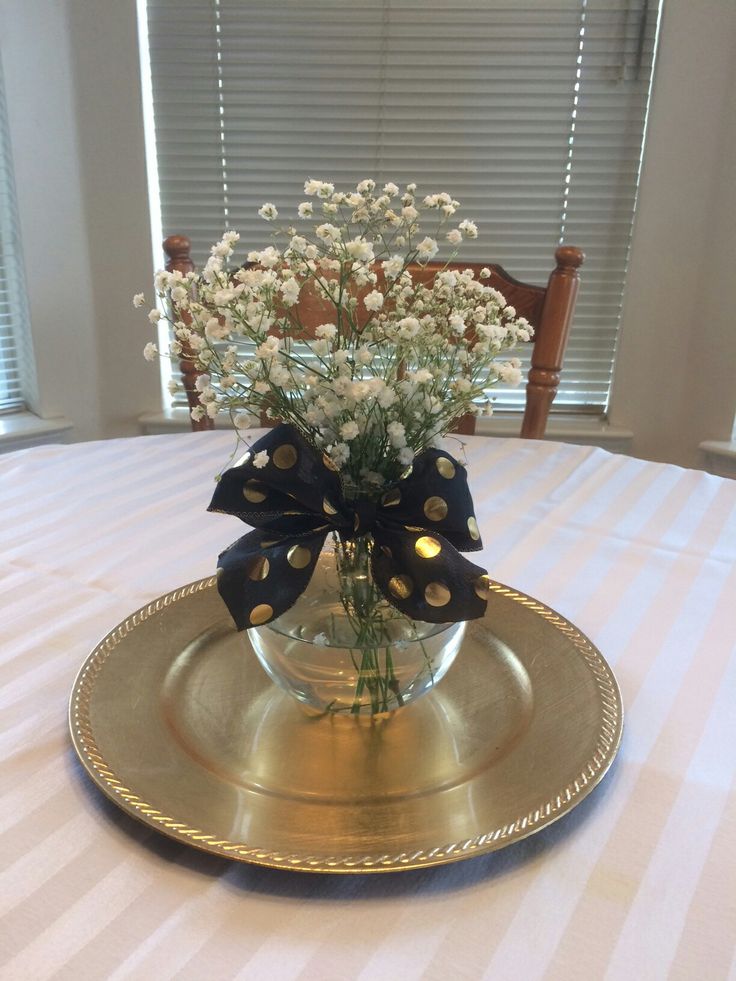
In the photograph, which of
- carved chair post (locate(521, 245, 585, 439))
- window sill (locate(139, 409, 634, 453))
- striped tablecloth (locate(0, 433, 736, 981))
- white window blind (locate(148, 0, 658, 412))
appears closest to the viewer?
striped tablecloth (locate(0, 433, 736, 981))

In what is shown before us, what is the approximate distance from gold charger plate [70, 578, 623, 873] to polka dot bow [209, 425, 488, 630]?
88 millimetres

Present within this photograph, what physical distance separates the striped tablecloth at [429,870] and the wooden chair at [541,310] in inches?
17.0

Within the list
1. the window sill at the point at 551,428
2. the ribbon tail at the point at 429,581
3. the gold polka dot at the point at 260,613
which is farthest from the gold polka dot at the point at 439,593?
the window sill at the point at 551,428

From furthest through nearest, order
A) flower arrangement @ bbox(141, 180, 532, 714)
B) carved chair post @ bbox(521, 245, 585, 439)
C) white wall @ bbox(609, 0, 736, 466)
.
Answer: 1. white wall @ bbox(609, 0, 736, 466)
2. carved chair post @ bbox(521, 245, 585, 439)
3. flower arrangement @ bbox(141, 180, 532, 714)

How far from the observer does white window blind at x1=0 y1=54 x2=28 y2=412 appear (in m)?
1.68

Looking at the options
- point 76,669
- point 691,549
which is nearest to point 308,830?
point 76,669

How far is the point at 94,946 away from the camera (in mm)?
373

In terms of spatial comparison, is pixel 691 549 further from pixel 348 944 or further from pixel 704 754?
pixel 348 944

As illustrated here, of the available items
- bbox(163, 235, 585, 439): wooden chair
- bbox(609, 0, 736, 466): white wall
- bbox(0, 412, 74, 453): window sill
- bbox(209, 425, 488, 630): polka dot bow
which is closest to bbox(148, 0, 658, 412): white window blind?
bbox(609, 0, 736, 466): white wall

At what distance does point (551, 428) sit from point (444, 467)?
1428 mm

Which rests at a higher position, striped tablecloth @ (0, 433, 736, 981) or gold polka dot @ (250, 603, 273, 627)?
gold polka dot @ (250, 603, 273, 627)

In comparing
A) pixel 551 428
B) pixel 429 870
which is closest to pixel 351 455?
pixel 429 870

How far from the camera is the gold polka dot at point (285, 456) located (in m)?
0.49

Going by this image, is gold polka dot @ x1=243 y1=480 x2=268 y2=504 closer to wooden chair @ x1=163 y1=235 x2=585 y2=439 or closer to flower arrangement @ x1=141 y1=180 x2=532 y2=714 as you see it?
flower arrangement @ x1=141 y1=180 x2=532 y2=714
